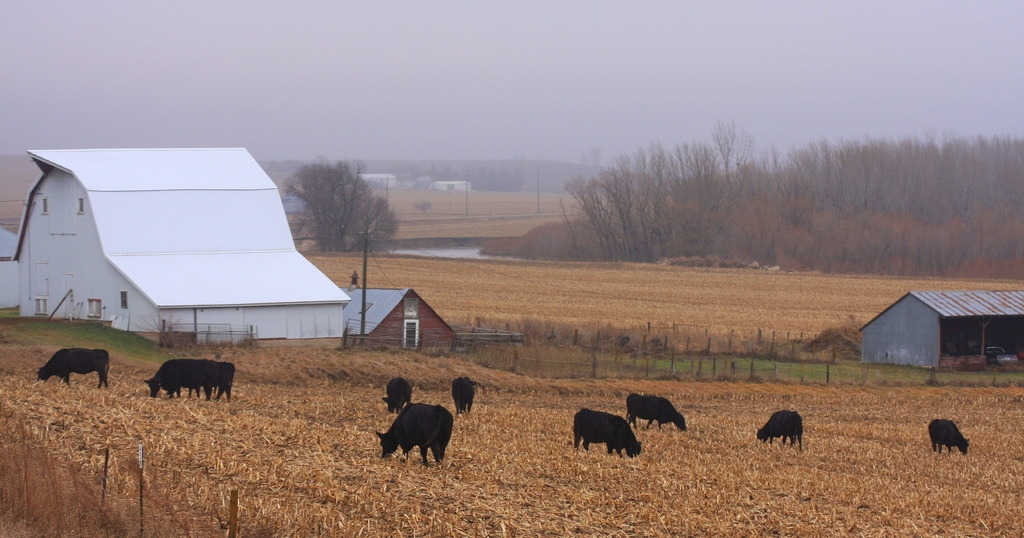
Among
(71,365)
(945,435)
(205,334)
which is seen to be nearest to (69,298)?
(205,334)

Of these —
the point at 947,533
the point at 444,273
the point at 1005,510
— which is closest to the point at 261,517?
the point at 947,533

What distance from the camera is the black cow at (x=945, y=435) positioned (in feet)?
66.7

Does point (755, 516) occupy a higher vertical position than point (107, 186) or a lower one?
lower

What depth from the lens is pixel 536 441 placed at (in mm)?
17562

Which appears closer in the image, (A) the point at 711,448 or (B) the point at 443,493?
(B) the point at 443,493

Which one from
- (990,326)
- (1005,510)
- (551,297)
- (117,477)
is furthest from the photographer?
(551,297)

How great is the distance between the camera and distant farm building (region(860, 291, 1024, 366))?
38.7m

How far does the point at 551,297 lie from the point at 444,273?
45.1ft

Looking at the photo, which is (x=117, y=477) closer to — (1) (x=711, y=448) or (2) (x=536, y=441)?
(2) (x=536, y=441)

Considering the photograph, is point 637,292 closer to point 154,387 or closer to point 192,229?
point 192,229

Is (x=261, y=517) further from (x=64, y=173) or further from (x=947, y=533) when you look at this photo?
(x=64, y=173)

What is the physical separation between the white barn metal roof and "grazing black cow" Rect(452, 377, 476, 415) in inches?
598

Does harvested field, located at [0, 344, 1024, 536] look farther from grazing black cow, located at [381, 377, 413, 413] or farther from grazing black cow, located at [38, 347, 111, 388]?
grazing black cow, located at [381, 377, 413, 413]

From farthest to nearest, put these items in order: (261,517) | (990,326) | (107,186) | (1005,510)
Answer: (990,326), (107,186), (1005,510), (261,517)
